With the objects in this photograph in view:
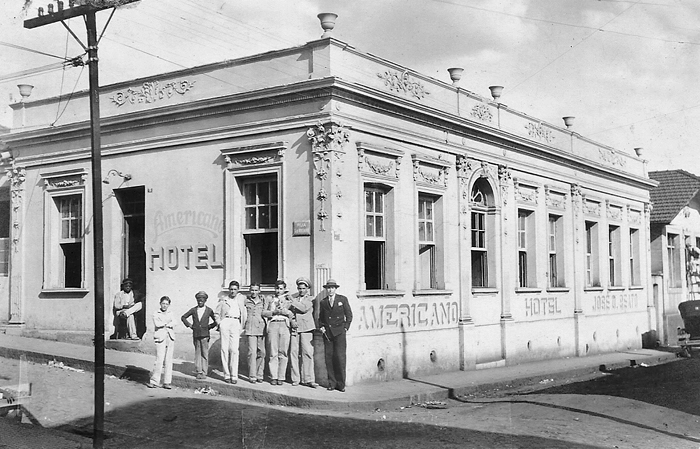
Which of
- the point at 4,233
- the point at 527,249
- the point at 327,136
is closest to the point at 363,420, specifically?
the point at 327,136

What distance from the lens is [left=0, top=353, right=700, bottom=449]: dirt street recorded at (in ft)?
31.5

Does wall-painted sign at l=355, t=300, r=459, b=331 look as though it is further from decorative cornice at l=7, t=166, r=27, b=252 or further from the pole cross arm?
decorative cornice at l=7, t=166, r=27, b=252

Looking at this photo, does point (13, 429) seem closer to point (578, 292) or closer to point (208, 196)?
point (208, 196)

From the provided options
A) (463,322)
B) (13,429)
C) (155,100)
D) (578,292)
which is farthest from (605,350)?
(13,429)

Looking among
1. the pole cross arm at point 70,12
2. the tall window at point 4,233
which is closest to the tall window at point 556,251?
the tall window at point 4,233

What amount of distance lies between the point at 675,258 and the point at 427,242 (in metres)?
16.9

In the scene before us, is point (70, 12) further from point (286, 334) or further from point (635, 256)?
point (635, 256)

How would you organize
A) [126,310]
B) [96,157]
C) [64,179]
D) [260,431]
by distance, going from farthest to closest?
[64,179], [126,310], [96,157], [260,431]

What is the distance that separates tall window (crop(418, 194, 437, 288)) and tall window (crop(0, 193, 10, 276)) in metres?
9.51

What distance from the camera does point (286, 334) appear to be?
1311 centimetres

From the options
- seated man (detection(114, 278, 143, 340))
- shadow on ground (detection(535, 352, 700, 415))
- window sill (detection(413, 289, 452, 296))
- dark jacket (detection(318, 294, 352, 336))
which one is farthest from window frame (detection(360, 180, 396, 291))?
seated man (detection(114, 278, 143, 340))

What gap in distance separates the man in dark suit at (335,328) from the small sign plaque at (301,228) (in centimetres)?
111

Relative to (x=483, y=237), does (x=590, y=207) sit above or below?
above

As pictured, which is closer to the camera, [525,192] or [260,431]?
[260,431]
